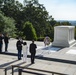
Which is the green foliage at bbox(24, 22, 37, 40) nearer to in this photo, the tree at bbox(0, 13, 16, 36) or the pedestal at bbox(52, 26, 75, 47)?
the tree at bbox(0, 13, 16, 36)

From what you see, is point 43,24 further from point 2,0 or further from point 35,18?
point 2,0

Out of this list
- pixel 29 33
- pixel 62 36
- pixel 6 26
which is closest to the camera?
pixel 62 36

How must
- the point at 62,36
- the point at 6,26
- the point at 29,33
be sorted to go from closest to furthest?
the point at 62,36
the point at 6,26
the point at 29,33

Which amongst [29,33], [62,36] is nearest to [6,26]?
[29,33]

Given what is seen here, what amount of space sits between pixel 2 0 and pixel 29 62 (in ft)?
125

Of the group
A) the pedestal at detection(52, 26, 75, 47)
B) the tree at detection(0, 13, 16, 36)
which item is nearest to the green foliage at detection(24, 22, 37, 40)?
the tree at detection(0, 13, 16, 36)

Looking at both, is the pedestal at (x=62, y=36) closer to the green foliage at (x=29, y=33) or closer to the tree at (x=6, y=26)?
the tree at (x=6, y=26)

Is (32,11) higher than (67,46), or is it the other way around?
(32,11)

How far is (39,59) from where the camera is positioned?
13.5 meters

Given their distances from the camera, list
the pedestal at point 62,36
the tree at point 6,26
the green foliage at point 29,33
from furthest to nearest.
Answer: the green foliage at point 29,33 → the tree at point 6,26 → the pedestal at point 62,36

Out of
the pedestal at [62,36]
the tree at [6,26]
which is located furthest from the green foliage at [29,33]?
the pedestal at [62,36]

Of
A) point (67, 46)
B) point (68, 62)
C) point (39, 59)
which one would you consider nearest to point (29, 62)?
point (39, 59)

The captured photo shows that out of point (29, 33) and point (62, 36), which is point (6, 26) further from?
point (62, 36)

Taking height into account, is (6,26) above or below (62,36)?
above
